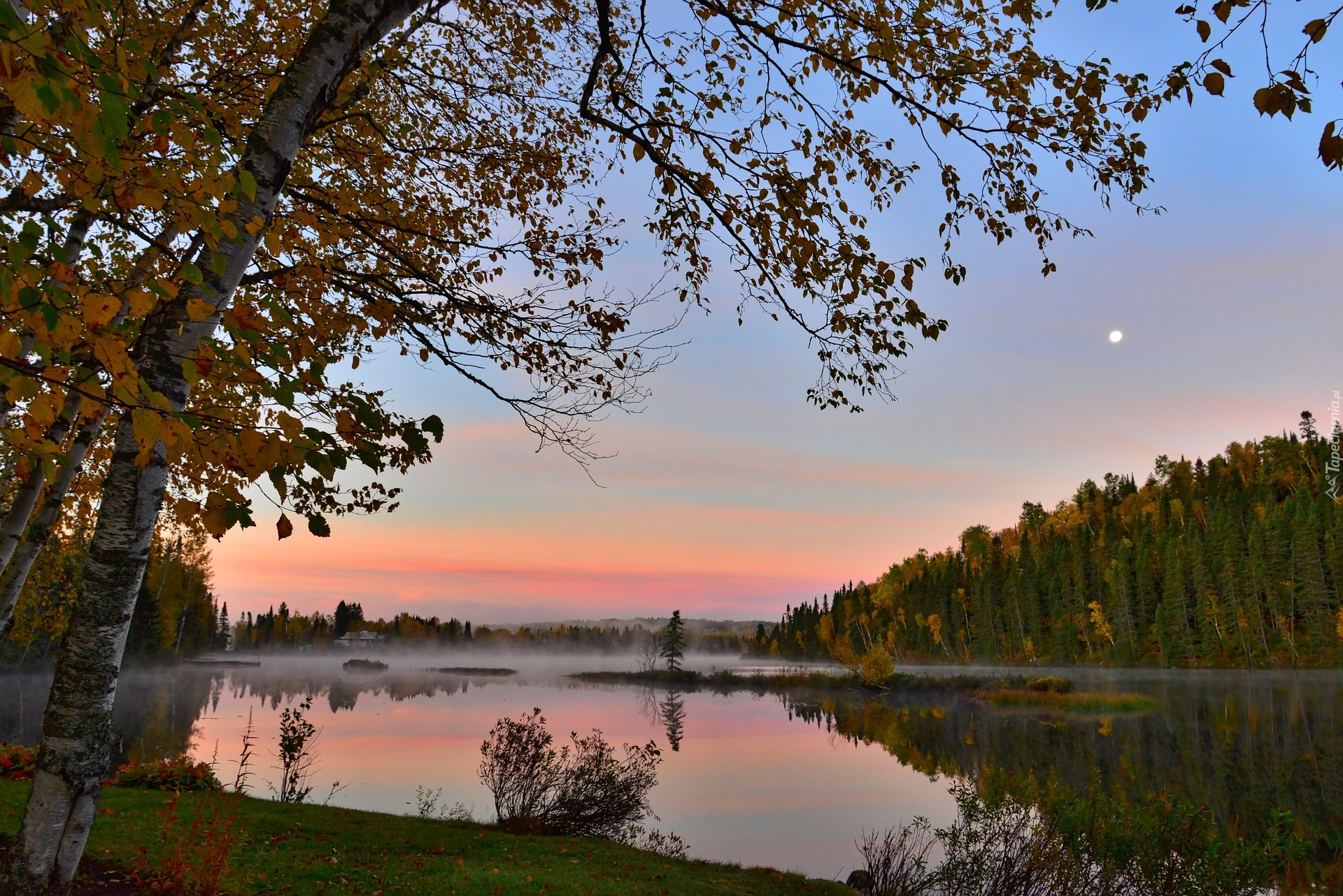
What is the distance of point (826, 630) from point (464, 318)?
12635 centimetres

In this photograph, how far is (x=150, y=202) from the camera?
2.79 metres

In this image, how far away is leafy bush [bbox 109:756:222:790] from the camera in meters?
14.4

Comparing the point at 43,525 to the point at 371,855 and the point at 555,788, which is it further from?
the point at 555,788

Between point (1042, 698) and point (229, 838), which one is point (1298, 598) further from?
point (229, 838)

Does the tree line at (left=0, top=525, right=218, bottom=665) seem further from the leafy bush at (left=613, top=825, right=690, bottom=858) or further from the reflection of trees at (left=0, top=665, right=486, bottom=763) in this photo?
the leafy bush at (left=613, top=825, right=690, bottom=858)

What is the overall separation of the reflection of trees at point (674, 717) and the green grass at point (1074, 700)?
2154 centimetres

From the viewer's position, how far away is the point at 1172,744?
98.4 ft

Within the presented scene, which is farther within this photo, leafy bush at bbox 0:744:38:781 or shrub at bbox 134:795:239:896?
leafy bush at bbox 0:744:38:781

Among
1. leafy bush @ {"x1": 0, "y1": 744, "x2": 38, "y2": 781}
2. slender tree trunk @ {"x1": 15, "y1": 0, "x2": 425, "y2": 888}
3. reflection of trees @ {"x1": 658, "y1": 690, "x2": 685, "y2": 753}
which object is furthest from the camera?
reflection of trees @ {"x1": 658, "y1": 690, "x2": 685, "y2": 753}

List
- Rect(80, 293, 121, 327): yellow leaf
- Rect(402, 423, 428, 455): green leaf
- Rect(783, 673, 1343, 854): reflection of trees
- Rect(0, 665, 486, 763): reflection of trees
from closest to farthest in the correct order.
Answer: Rect(80, 293, 121, 327): yellow leaf → Rect(402, 423, 428, 455): green leaf → Rect(783, 673, 1343, 854): reflection of trees → Rect(0, 665, 486, 763): reflection of trees

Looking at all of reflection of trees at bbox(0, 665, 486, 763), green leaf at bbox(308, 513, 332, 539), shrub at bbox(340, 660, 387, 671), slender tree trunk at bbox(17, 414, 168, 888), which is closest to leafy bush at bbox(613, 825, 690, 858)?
reflection of trees at bbox(0, 665, 486, 763)

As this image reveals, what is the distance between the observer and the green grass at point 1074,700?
4266cm

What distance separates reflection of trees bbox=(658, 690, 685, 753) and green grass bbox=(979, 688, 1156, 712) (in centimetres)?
2154

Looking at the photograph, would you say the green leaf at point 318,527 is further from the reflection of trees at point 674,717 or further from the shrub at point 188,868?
the reflection of trees at point 674,717
